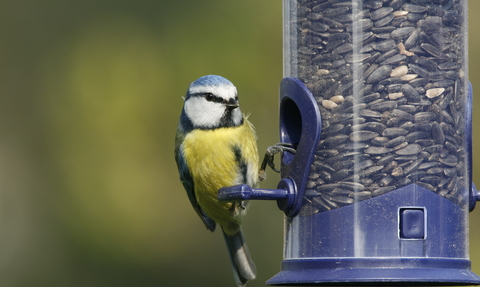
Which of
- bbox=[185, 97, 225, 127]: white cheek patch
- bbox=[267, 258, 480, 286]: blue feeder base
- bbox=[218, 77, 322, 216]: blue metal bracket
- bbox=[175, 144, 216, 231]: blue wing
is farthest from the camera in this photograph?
bbox=[175, 144, 216, 231]: blue wing

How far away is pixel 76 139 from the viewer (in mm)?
9188

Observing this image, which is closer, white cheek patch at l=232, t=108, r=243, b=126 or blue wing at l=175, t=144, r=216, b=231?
white cheek patch at l=232, t=108, r=243, b=126

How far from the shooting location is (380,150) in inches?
149

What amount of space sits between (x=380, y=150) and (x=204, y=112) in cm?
159

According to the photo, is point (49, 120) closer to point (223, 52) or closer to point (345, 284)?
point (223, 52)

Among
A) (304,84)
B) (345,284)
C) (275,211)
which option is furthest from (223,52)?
(345,284)

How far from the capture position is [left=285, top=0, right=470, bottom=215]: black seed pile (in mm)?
3787

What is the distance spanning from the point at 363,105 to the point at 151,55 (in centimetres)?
605

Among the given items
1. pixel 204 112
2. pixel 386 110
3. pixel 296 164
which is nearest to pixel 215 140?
pixel 204 112

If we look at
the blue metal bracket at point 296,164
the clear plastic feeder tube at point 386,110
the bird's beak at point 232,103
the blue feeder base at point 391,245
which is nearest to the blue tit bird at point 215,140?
the bird's beak at point 232,103

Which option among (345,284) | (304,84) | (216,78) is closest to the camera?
(345,284)

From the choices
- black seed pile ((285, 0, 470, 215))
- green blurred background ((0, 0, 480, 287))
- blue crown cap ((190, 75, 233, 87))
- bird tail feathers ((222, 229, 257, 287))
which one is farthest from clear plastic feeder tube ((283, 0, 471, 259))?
green blurred background ((0, 0, 480, 287))

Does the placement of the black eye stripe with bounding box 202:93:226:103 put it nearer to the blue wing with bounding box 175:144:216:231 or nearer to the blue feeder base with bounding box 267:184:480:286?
the blue wing with bounding box 175:144:216:231

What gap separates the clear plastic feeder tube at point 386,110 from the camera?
3779mm
